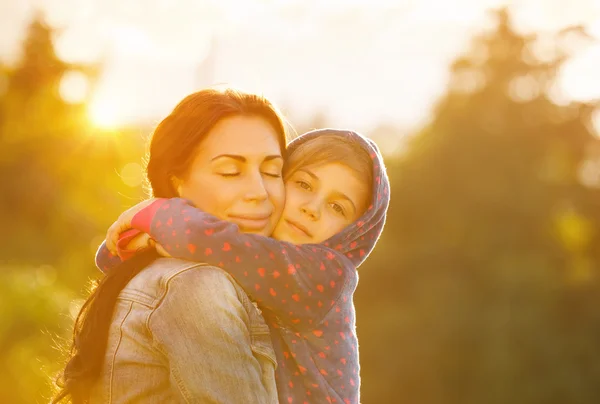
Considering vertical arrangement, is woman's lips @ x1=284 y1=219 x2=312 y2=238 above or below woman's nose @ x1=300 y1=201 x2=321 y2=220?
below

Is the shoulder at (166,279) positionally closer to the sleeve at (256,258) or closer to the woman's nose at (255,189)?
the sleeve at (256,258)

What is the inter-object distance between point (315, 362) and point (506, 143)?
2114 cm

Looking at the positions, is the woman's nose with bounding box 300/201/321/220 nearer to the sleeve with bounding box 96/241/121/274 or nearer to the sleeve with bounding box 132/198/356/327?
the sleeve with bounding box 132/198/356/327

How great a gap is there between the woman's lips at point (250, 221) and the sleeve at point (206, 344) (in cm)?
40

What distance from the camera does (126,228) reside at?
2910mm

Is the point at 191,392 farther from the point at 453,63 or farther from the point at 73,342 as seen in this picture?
the point at 453,63

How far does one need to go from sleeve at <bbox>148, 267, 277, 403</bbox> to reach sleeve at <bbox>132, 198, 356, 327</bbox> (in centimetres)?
15

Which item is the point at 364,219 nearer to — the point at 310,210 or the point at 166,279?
the point at 310,210

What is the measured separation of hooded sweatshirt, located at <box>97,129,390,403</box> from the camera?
102 inches

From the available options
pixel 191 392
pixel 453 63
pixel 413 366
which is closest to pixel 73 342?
pixel 191 392

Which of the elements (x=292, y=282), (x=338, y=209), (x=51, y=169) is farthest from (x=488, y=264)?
(x=292, y=282)

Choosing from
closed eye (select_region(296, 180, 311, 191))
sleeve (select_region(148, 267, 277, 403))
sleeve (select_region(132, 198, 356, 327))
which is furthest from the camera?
closed eye (select_region(296, 180, 311, 191))

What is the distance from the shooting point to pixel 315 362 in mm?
2883

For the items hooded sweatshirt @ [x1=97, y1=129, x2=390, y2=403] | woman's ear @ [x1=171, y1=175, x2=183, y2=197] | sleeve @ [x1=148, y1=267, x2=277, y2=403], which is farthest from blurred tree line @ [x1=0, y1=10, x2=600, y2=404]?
sleeve @ [x1=148, y1=267, x2=277, y2=403]
